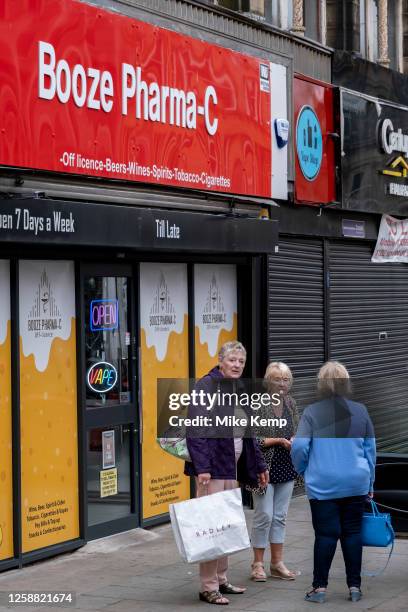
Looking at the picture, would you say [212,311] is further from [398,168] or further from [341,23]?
[341,23]

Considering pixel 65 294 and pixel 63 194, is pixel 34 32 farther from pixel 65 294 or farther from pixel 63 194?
pixel 65 294

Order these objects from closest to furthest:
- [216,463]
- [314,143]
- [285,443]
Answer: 1. [216,463]
2. [285,443]
3. [314,143]

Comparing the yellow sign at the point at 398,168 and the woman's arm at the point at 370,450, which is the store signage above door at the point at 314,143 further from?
the woman's arm at the point at 370,450

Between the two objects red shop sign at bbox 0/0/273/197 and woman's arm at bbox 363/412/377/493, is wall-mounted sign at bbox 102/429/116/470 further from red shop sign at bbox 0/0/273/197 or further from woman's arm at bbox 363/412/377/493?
woman's arm at bbox 363/412/377/493

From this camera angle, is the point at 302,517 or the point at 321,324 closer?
the point at 302,517

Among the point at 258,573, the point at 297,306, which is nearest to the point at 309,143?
the point at 297,306

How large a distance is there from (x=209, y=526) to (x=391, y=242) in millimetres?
9283

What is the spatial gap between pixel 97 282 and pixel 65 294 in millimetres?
547

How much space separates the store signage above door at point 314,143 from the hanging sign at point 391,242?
197cm

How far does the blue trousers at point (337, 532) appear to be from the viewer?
9.13 meters

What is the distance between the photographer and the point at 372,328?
17062 mm

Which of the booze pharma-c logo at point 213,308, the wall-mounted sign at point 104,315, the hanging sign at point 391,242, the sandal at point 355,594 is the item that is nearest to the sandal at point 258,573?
the sandal at point 355,594

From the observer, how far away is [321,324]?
1554 cm

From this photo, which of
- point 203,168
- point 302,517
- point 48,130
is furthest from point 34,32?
point 302,517
